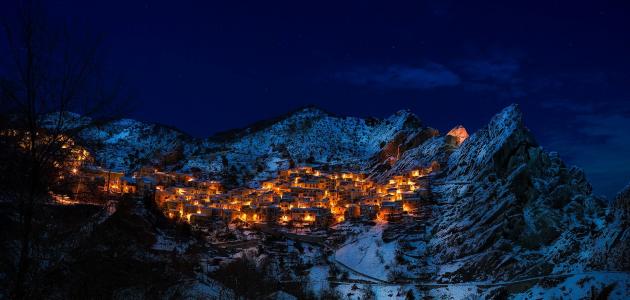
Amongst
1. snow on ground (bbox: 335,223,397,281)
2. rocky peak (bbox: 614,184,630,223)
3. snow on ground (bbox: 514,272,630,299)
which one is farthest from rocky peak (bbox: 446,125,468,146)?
snow on ground (bbox: 514,272,630,299)

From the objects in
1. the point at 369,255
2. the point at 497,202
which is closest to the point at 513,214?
the point at 497,202

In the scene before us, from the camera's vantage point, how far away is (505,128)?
65.0m

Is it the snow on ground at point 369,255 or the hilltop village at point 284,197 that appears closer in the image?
the snow on ground at point 369,255

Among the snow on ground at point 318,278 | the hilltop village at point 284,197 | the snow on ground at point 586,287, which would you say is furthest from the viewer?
the hilltop village at point 284,197

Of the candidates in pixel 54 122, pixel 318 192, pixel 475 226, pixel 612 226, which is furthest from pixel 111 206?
pixel 318 192

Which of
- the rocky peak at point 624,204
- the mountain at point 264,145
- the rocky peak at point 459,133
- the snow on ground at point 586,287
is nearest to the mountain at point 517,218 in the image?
the rocky peak at point 624,204

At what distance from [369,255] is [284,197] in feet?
97.9

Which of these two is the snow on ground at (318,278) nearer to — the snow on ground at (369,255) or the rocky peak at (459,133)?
the snow on ground at (369,255)

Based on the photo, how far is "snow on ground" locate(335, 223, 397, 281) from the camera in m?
49.9

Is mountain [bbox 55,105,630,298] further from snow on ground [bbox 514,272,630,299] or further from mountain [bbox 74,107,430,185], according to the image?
mountain [bbox 74,107,430,185]

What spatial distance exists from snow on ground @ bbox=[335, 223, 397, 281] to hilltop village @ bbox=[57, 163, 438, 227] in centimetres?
752

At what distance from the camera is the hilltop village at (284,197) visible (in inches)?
2746

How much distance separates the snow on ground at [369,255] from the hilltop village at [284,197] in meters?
7.52

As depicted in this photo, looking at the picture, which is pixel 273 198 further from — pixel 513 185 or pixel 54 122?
pixel 54 122
